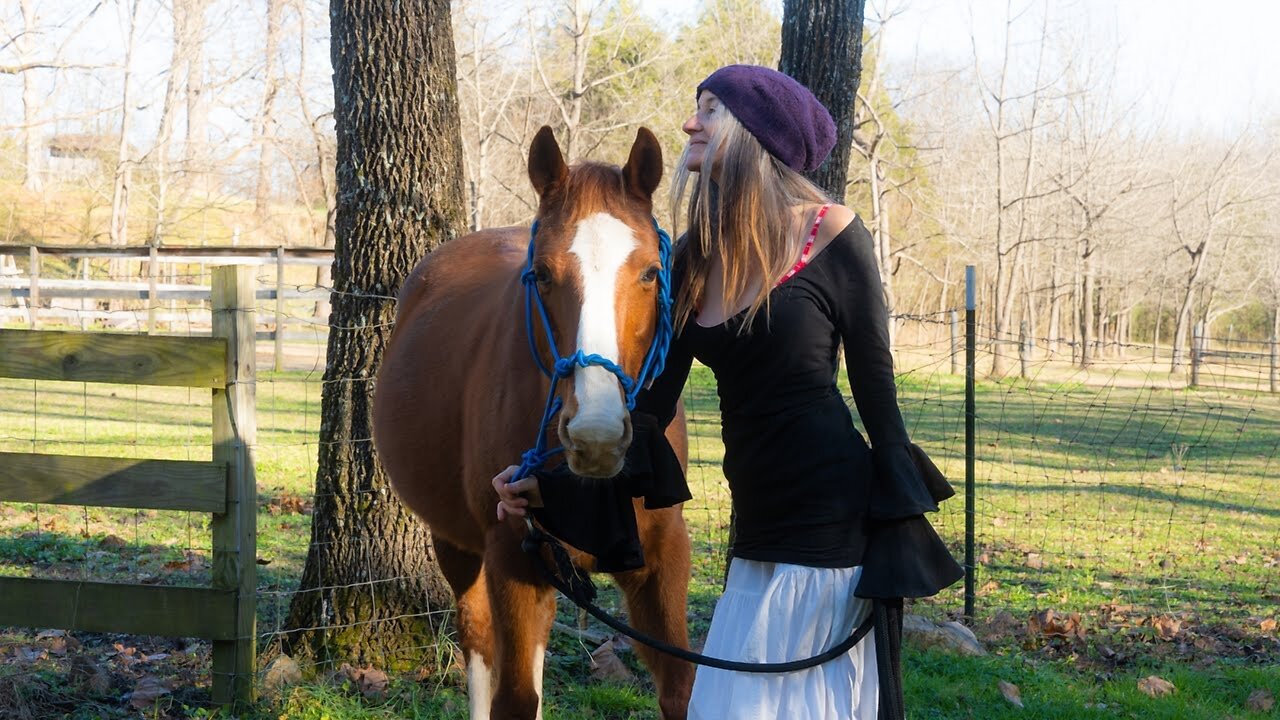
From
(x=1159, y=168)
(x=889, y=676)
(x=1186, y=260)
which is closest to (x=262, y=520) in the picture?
(x=889, y=676)

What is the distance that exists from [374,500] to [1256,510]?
27.4ft

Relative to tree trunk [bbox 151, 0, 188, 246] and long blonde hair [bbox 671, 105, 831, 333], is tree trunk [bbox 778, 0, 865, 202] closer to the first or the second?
long blonde hair [bbox 671, 105, 831, 333]

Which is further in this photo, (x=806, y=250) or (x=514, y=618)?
(x=514, y=618)

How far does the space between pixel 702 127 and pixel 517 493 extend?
93 centimetres

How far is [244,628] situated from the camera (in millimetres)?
3969

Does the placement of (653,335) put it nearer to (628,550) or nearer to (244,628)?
(628,550)

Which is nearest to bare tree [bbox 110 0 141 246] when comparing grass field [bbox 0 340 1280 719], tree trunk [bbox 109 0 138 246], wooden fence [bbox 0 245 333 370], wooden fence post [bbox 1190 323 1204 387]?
tree trunk [bbox 109 0 138 246]

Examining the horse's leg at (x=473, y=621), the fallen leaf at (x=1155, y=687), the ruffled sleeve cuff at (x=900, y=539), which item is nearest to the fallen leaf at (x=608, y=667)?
the horse's leg at (x=473, y=621)

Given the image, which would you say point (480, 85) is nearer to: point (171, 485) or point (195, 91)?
point (195, 91)

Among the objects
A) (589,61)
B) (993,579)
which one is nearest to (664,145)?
(589,61)

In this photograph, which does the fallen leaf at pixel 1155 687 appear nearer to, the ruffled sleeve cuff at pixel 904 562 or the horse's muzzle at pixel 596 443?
the ruffled sleeve cuff at pixel 904 562

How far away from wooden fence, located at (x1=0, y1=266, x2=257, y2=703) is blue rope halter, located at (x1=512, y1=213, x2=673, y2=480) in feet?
6.45

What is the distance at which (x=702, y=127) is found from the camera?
7.36 ft

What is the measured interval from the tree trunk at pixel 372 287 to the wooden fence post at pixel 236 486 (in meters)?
0.52
